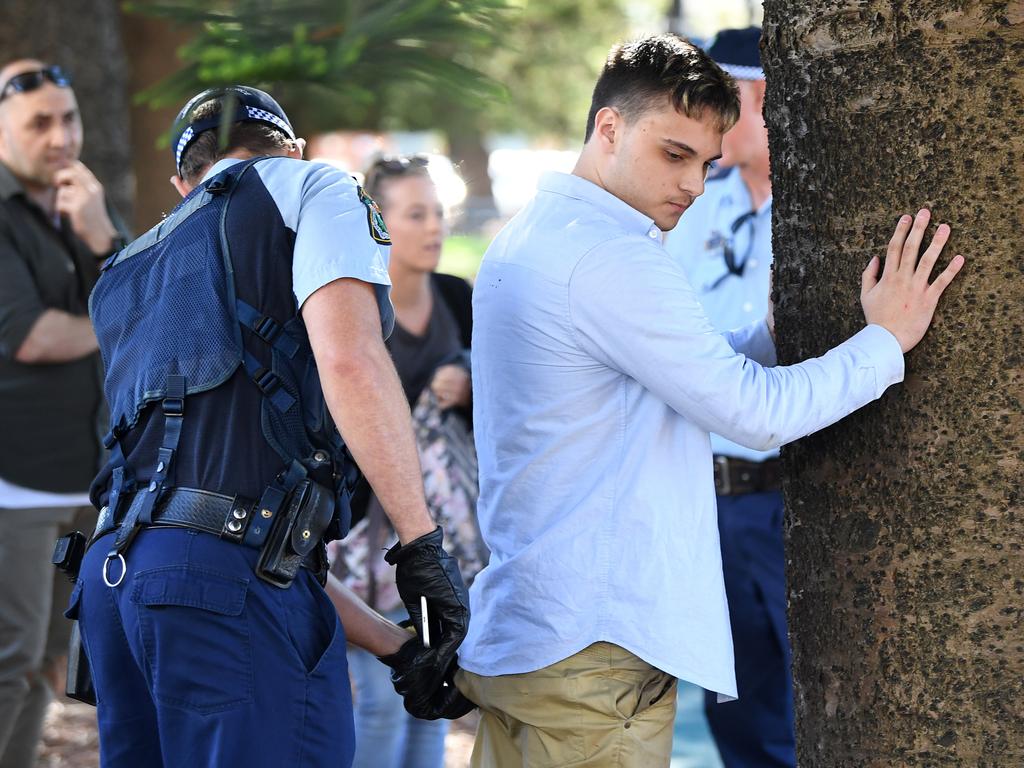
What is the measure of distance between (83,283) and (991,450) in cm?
325

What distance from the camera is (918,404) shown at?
2.12 m

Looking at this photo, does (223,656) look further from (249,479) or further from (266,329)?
(266,329)

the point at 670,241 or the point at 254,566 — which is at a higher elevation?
the point at 670,241

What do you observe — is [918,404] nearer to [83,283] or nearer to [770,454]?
[770,454]

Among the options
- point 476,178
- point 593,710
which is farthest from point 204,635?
point 476,178

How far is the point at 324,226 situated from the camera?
2277 millimetres

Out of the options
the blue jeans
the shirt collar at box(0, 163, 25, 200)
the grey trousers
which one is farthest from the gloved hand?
the shirt collar at box(0, 163, 25, 200)

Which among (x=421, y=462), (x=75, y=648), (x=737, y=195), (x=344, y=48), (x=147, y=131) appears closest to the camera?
(x=344, y=48)

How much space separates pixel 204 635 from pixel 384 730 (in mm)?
2023

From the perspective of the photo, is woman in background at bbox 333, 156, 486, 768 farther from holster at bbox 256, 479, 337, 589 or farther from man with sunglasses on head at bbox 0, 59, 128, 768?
holster at bbox 256, 479, 337, 589

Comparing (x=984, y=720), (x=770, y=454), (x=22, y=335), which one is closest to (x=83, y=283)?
(x=22, y=335)

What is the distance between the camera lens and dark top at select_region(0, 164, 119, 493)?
418 centimetres

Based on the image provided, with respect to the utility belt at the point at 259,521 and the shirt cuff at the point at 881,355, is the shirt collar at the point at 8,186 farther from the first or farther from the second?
the shirt cuff at the point at 881,355

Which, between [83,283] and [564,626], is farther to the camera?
[83,283]
